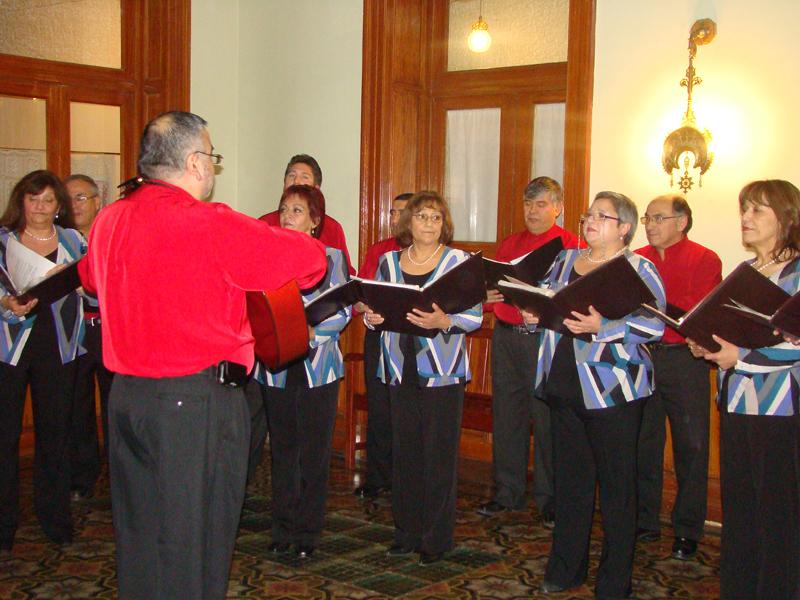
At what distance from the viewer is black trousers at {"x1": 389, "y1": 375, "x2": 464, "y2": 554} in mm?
4312

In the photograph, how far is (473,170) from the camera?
260 inches

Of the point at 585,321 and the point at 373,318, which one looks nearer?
the point at 585,321

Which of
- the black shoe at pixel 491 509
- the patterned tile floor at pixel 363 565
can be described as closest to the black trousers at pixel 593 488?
the patterned tile floor at pixel 363 565

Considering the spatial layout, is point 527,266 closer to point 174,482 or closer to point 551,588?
point 551,588

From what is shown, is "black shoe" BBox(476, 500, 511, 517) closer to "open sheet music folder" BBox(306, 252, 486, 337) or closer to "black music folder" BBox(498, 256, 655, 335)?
"open sheet music folder" BBox(306, 252, 486, 337)

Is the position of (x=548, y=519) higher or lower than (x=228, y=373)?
lower

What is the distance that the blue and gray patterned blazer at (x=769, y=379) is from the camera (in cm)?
341

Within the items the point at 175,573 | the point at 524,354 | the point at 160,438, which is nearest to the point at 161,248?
the point at 160,438

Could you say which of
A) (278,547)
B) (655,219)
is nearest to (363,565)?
(278,547)

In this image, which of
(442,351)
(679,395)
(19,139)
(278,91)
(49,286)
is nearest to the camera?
(49,286)

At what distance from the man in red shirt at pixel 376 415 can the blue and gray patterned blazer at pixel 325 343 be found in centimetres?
112

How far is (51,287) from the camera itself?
4.04 meters

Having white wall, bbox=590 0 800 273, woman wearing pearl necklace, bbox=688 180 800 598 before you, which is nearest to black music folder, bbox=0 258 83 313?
woman wearing pearl necklace, bbox=688 180 800 598

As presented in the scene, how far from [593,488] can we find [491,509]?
130cm
